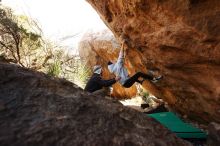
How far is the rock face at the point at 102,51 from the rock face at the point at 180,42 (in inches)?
300

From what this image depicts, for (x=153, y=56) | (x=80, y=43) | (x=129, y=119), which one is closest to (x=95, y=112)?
(x=129, y=119)

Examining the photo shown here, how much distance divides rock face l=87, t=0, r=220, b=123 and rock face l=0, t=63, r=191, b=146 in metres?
2.91

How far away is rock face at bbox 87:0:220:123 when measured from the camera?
5.68 m

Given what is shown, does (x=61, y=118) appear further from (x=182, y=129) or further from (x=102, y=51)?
(x=102, y=51)

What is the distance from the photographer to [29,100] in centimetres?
311

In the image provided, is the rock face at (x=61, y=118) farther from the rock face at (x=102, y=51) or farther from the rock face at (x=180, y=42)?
the rock face at (x=102, y=51)

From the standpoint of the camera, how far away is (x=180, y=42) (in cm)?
644

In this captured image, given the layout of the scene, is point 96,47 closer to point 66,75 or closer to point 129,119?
point 66,75

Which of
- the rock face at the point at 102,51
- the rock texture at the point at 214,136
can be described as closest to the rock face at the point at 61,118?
the rock texture at the point at 214,136

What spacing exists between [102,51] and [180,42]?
11.6 meters

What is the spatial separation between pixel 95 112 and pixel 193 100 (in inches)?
223

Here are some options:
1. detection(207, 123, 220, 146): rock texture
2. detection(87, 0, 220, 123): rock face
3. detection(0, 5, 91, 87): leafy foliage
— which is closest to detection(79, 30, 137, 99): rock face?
detection(0, 5, 91, 87): leafy foliage

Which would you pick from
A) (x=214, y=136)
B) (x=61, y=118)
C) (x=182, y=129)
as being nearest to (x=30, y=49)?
(x=182, y=129)

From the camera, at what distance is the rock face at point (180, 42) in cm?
568
